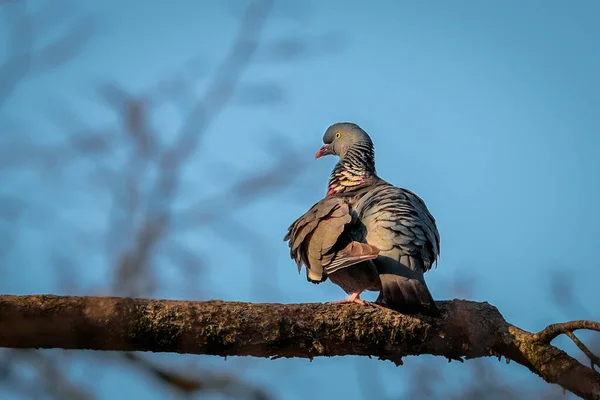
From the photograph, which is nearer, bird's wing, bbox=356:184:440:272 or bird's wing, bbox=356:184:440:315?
bird's wing, bbox=356:184:440:315

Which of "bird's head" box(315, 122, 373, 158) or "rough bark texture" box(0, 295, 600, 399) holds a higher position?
"bird's head" box(315, 122, 373, 158)

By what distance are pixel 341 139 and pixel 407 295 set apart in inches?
134

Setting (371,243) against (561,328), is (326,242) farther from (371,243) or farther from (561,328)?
(561,328)

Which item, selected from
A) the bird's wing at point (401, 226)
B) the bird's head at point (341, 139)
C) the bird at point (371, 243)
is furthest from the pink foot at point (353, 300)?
the bird's head at point (341, 139)

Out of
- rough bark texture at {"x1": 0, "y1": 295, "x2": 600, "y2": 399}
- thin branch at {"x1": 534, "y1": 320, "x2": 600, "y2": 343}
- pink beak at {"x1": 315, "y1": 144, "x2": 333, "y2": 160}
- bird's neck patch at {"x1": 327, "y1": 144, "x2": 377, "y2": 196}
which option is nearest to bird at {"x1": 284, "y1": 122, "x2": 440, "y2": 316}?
bird's neck patch at {"x1": 327, "y1": 144, "x2": 377, "y2": 196}

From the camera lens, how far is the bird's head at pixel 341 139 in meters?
8.08

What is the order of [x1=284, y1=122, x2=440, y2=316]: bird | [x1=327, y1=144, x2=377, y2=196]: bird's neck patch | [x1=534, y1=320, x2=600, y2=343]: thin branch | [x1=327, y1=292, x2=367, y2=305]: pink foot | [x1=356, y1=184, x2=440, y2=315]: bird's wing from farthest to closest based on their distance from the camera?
1. [x1=327, y1=144, x2=377, y2=196]: bird's neck patch
2. [x1=284, y1=122, x2=440, y2=316]: bird
3. [x1=356, y1=184, x2=440, y2=315]: bird's wing
4. [x1=327, y1=292, x2=367, y2=305]: pink foot
5. [x1=534, y1=320, x2=600, y2=343]: thin branch

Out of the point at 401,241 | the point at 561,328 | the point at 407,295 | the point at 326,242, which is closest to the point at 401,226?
the point at 401,241

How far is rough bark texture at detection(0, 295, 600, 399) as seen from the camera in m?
3.66

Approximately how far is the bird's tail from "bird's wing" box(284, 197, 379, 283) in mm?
260

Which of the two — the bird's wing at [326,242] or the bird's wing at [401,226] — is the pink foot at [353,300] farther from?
the bird's wing at [401,226]

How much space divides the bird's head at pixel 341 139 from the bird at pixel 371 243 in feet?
4.35

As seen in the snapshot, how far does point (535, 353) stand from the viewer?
433 centimetres

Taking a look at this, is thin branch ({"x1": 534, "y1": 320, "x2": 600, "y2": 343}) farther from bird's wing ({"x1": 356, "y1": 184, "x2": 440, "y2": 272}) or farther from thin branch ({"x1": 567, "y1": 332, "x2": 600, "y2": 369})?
bird's wing ({"x1": 356, "y1": 184, "x2": 440, "y2": 272})
